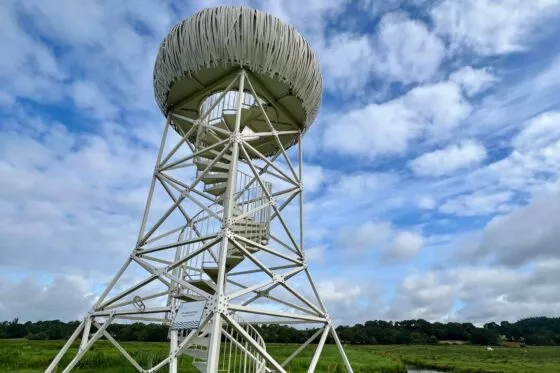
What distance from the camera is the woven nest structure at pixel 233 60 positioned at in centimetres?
1211

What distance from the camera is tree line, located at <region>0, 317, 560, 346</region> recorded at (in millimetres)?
52062

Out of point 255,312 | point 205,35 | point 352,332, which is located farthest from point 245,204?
point 352,332

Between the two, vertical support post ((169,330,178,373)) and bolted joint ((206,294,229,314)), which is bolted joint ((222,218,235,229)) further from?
vertical support post ((169,330,178,373))

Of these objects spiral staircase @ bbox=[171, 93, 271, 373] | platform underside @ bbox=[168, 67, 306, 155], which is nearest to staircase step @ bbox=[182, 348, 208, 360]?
spiral staircase @ bbox=[171, 93, 271, 373]

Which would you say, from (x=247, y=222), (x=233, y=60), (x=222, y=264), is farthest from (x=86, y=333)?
(x=233, y=60)

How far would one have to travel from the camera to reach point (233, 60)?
39.9 feet

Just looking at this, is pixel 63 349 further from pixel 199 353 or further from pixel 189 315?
pixel 189 315

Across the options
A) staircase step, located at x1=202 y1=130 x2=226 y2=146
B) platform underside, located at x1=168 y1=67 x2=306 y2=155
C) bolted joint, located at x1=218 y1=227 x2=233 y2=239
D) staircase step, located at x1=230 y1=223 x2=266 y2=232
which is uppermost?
platform underside, located at x1=168 y1=67 x2=306 y2=155

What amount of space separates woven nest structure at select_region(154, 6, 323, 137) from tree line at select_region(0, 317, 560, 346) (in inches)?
1581

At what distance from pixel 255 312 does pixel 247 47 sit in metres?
7.42

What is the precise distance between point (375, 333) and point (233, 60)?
9134 centimetres

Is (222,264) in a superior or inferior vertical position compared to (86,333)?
superior

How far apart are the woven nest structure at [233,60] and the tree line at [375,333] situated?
40.1 meters

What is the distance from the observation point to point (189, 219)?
→ 47.1 feet
